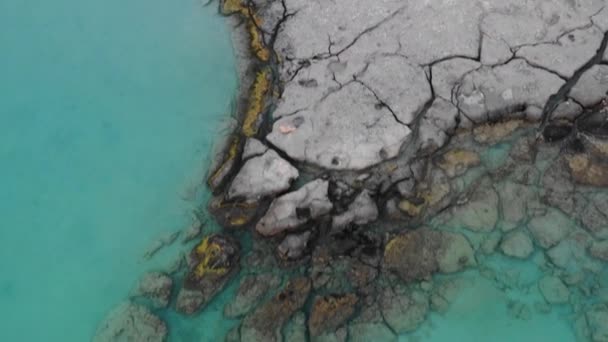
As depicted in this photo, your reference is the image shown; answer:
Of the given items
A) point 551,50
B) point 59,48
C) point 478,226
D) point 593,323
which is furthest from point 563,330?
point 59,48

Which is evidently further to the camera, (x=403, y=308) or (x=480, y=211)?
(x=480, y=211)

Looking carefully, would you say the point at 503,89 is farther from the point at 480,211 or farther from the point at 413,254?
the point at 413,254

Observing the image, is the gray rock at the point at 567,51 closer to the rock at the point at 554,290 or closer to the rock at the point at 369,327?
the rock at the point at 554,290

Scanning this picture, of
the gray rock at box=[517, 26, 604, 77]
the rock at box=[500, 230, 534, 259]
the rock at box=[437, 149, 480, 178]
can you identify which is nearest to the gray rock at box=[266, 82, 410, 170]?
the rock at box=[437, 149, 480, 178]

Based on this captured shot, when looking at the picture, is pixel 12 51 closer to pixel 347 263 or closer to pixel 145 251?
pixel 145 251

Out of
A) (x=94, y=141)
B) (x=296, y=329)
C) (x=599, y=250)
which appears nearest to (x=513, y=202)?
(x=599, y=250)

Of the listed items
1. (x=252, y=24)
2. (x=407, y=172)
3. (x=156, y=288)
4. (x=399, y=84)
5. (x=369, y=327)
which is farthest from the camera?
(x=252, y=24)

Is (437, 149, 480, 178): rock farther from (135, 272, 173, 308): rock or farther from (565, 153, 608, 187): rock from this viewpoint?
(135, 272, 173, 308): rock
